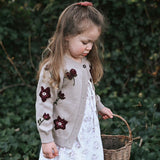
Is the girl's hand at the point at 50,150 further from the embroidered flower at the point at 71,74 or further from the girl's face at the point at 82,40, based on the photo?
the girl's face at the point at 82,40

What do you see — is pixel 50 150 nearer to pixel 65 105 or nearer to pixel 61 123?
pixel 61 123

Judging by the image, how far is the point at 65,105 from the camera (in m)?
1.80

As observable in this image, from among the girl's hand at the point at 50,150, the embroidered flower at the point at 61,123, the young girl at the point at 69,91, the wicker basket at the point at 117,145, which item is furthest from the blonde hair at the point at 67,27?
the wicker basket at the point at 117,145

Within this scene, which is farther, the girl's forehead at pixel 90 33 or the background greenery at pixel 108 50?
the background greenery at pixel 108 50

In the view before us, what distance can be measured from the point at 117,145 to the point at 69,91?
92 cm

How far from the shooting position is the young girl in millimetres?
1724

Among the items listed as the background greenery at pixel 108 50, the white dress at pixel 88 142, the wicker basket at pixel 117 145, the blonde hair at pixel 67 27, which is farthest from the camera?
the background greenery at pixel 108 50

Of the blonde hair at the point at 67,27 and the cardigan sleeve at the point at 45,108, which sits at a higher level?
the blonde hair at the point at 67,27

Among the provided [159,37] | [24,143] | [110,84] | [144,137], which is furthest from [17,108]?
[159,37]

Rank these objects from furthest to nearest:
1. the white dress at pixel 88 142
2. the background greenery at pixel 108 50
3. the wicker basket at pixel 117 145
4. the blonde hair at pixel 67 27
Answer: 1. the background greenery at pixel 108 50
2. the wicker basket at pixel 117 145
3. the white dress at pixel 88 142
4. the blonde hair at pixel 67 27

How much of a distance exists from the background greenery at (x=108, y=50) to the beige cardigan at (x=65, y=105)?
1543mm

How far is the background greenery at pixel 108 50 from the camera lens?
3.63 meters

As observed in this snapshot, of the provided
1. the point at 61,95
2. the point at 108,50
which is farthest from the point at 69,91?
the point at 108,50

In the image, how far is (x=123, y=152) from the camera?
2086 millimetres
